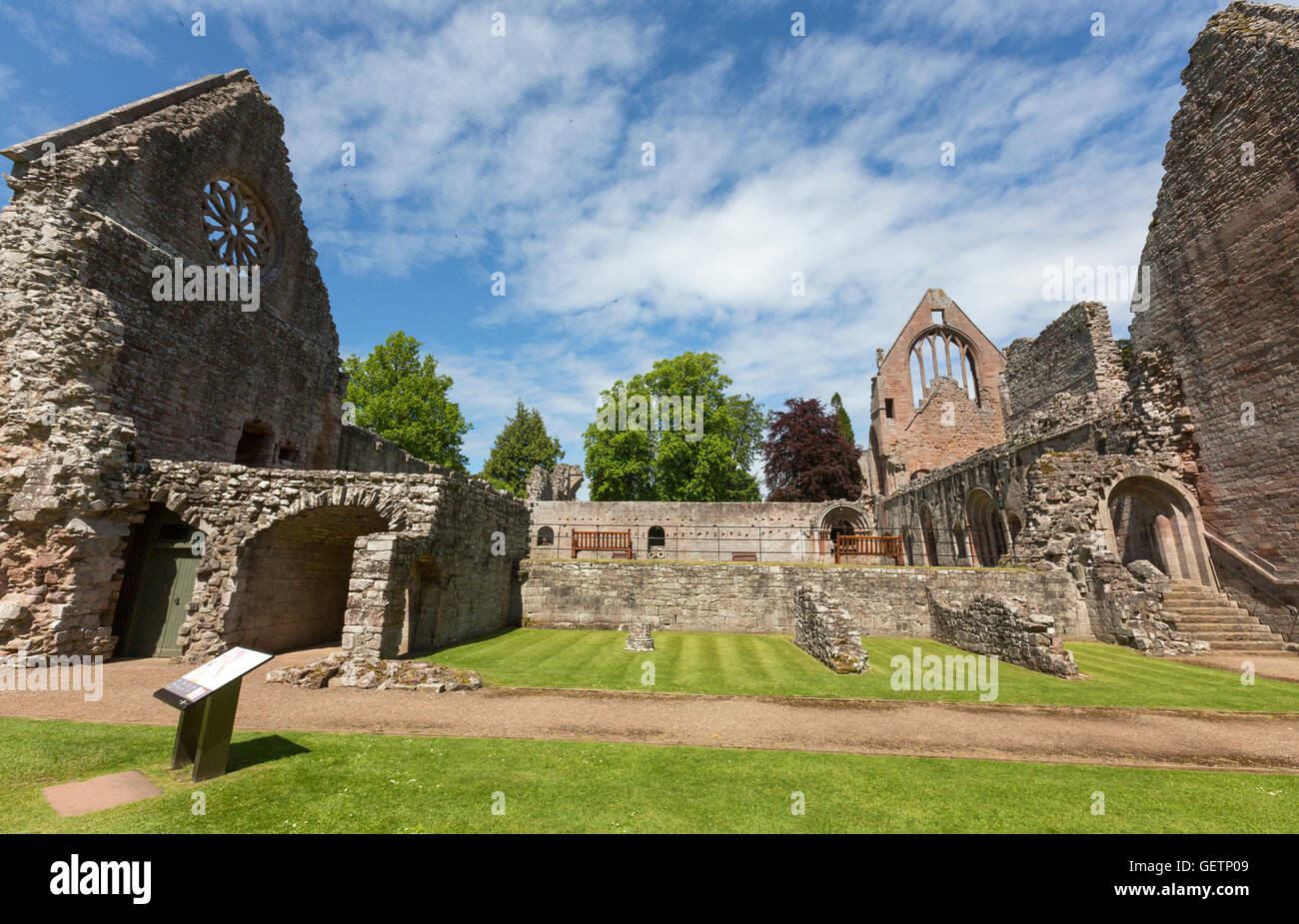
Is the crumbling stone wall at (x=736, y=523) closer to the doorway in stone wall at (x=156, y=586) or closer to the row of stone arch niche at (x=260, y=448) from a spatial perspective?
the row of stone arch niche at (x=260, y=448)

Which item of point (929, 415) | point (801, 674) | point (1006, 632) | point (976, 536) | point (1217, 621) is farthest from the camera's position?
point (929, 415)

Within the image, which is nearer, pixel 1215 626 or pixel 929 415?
pixel 1215 626

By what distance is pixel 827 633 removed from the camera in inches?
436

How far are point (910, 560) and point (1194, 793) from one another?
22497mm

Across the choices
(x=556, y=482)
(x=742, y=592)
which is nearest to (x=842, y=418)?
(x=556, y=482)

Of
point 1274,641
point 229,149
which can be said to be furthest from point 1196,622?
point 229,149

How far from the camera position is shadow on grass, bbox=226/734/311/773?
16.2 ft

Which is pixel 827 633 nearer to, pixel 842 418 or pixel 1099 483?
pixel 1099 483

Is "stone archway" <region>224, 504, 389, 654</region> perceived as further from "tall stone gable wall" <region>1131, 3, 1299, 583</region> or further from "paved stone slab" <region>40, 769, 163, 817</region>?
"tall stone gable wall" <region>1131, 3, 1299, 583</region>

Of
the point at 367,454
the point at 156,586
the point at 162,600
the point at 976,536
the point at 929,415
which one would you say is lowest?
the point at 162,600

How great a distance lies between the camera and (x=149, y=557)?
1114cm

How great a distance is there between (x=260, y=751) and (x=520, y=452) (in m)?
43.7

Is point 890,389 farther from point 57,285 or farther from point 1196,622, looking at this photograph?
point 57,285

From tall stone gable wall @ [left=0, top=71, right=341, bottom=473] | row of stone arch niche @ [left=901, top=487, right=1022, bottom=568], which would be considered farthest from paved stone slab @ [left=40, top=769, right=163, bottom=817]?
row of stone arch niche @ [left=901, top=487, right=1022, bottom=568]
